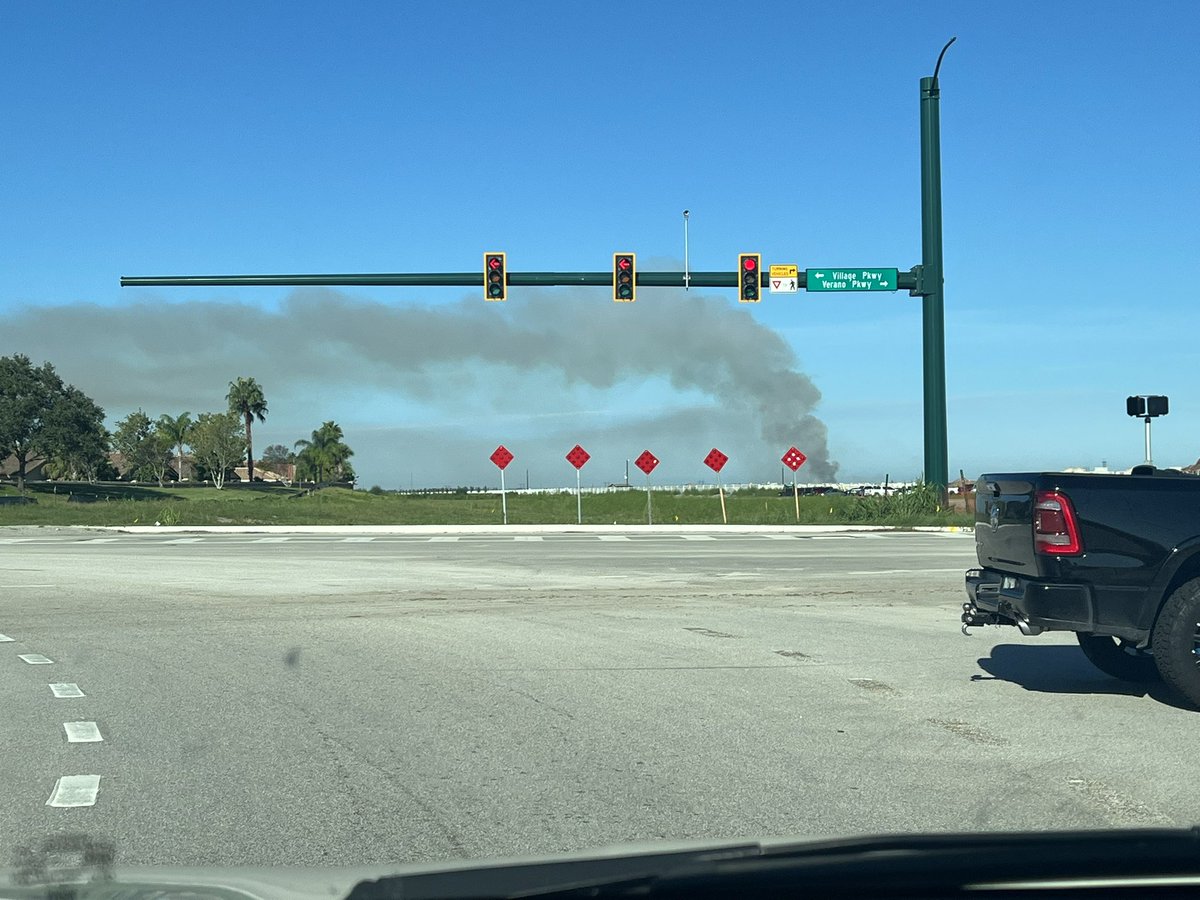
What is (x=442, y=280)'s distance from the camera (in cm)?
3050

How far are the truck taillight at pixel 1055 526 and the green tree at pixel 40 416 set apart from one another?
3605 inches

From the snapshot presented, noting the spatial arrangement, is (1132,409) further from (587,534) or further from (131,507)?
(131,507)

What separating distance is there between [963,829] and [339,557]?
20689mm

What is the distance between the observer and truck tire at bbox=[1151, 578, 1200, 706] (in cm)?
786

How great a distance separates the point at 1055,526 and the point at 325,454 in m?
166

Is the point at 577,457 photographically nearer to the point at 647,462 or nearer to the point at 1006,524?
the point at 647,462

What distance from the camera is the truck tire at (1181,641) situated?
25.8 ft

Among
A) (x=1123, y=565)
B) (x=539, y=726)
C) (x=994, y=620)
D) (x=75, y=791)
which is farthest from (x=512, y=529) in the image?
(x=75, y=791)

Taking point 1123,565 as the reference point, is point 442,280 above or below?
above

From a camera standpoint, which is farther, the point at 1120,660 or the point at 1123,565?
the point at 1120,660

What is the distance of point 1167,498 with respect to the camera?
8.02 m

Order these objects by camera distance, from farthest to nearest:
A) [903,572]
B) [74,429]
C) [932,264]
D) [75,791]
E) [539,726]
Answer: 1. [74,429]
2. [932,264]
3. [903,572]
4. [539,726]
5. [75,791]

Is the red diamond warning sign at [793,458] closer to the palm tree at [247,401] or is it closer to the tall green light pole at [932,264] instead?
the tall green light pole at [932,264]

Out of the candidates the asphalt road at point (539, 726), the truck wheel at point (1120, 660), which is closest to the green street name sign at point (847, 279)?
the asphalt road at point (539, 726)
